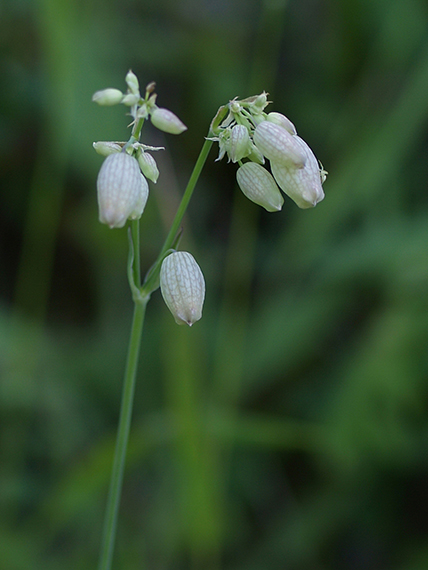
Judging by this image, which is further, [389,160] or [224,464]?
[389,160]

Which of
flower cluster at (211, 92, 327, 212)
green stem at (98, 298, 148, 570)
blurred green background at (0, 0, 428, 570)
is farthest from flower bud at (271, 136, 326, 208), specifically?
blurred green background at (0, 0, 428, 570)

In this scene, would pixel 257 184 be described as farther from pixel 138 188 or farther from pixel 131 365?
pixel 131 365

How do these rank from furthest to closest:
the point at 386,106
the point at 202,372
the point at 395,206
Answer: the point at 386,106 < the point at 395,206 < the point at 202,372

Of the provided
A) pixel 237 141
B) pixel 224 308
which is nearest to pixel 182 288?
pixel 237 141

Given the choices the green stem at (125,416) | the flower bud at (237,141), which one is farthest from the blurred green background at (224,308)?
the flower bud at (237,141)

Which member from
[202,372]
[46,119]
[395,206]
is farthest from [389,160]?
[46,119]

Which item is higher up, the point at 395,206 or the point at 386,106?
the point at 386,106

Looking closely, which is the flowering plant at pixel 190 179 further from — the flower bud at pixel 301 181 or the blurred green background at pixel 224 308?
the blurred green background at pixel 224 308

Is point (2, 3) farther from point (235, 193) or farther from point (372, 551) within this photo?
point (372, 551)
